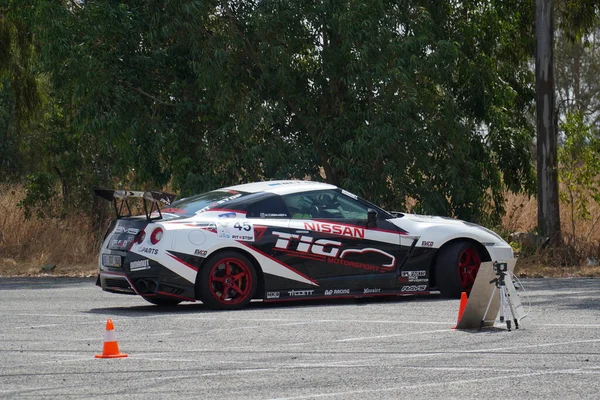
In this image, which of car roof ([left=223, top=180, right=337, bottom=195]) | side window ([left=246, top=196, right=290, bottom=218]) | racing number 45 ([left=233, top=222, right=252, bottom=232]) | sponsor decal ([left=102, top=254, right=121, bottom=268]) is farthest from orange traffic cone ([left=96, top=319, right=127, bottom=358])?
car roof ([left=223, top=180, right=337, bottom=195])

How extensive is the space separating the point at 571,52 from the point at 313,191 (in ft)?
142

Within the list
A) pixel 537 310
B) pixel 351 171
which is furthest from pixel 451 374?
pixel 351 171

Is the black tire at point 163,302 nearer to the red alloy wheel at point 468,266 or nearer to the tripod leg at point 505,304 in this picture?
the red alloy wheel at point 468,266

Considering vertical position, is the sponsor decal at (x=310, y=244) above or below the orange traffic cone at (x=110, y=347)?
above

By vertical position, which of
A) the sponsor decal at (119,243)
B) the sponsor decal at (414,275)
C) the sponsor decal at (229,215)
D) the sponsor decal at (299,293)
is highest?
the sponsor decal at (229,215)

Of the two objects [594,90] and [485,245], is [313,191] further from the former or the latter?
[594,90]

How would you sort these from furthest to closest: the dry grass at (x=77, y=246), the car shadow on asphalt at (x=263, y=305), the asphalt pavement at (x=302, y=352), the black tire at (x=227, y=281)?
the dry grass at (x=77, y=246)
the car shadow on asphalt at (x=263, y=305)
the black tire at (x=227, y=281)
the asphalt pavement at (x=302, y=352)

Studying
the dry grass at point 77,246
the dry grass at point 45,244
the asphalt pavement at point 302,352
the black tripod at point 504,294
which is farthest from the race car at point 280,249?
the dry grass at point 45,244

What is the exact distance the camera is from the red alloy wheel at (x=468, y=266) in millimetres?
14203

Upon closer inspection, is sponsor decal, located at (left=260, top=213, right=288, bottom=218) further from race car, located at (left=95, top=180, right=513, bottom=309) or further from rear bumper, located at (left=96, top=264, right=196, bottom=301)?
rear bumper, located at (left=96, top=264, right=196, bottom=301)

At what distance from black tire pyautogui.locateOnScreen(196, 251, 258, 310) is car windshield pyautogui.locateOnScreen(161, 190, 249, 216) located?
0.75m

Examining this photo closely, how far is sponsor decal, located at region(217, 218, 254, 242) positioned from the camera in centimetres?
1305

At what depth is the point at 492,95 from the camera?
2306cm

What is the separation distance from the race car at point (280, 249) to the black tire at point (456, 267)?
13 mm
